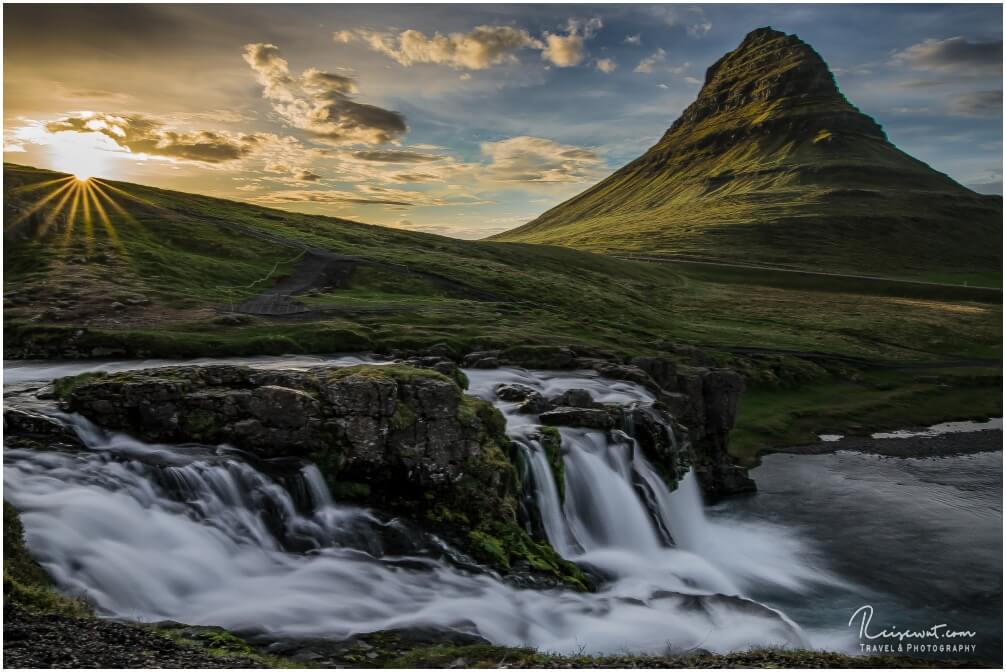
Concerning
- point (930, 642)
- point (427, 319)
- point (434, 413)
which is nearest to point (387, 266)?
point (427, 319)

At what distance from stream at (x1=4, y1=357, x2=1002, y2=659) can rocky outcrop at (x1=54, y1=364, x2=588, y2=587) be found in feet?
3.19

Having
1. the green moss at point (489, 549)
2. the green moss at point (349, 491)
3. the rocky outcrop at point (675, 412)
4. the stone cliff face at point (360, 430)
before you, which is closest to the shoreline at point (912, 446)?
the rocky outcrop at point (675, 412)

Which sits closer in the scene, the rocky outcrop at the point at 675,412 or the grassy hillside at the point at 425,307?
the rocky outcrop at the point at 675,412

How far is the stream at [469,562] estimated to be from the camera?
19.4 metres

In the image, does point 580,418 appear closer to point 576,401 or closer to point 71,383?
point 576,401

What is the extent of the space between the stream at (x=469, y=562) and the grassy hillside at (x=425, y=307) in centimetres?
2315

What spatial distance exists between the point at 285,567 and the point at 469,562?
20.5 feet

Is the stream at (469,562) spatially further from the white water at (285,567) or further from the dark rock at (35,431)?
the dark rock at (35,431)

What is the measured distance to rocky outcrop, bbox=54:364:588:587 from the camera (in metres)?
25.5

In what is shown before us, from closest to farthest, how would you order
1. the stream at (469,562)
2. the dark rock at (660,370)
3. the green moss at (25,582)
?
1. the green moss at (25,582)
2. the stream at (469,562)
3. the dark rock at (660,370)

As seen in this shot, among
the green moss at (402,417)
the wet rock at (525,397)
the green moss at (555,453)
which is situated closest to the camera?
the green moss at (402,417)

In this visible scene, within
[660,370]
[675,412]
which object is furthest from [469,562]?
[660,370]

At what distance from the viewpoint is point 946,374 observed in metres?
90.1

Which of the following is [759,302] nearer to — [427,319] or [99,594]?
[427,319]
